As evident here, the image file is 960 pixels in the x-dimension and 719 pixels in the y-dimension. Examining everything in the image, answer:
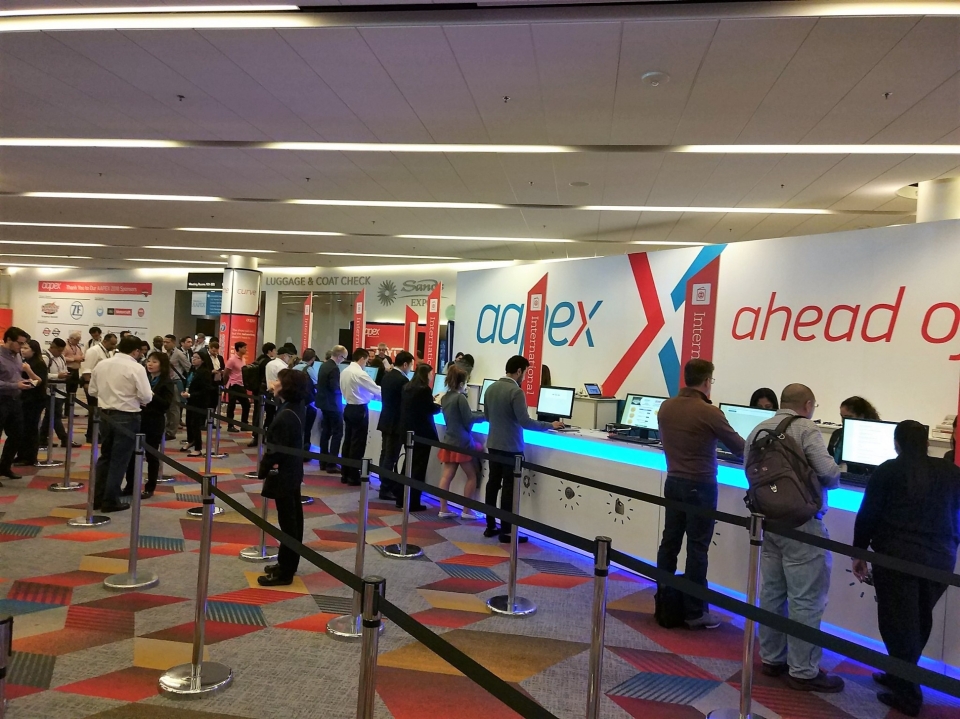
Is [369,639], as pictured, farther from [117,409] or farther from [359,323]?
[359,323]

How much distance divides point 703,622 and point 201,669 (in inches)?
106

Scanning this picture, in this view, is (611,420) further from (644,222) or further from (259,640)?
(259,640)

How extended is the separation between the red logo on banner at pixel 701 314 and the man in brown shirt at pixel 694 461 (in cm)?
327

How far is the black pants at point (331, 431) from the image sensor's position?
26.1ft

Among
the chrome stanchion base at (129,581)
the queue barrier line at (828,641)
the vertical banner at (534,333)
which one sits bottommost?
the chrome stanchion base at (129,581)

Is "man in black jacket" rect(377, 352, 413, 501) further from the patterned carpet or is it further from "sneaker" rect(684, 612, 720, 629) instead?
"sneaker" rect(684, 612, 720, 629)

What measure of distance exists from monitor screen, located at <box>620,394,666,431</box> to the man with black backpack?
2188 mm

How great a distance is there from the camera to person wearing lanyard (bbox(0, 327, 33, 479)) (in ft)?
19.8

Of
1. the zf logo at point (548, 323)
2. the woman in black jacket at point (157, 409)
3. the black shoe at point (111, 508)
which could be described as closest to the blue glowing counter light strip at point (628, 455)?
the zf logo at point (548, 323)

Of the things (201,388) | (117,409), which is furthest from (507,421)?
(201,388)

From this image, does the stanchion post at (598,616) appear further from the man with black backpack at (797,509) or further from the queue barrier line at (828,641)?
the man with black backpack at (797,509)

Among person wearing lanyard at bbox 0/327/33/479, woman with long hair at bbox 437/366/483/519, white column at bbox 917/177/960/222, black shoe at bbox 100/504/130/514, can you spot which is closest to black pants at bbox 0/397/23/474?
person wearing lanyard at bbox 0/327/33/479

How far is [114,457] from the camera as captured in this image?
5.41 m

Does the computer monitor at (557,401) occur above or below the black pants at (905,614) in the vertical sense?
above
